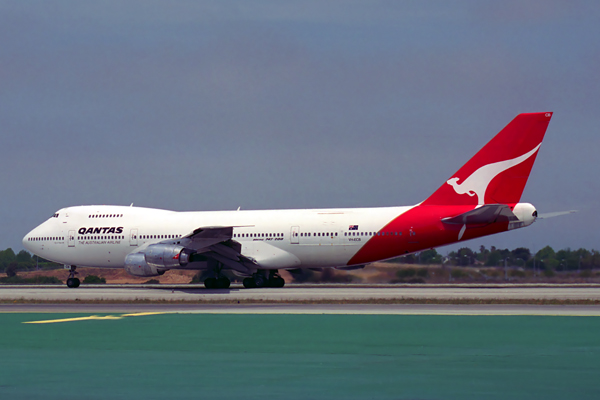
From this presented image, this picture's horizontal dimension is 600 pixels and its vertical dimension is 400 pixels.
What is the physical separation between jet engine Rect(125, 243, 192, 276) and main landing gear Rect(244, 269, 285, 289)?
15.6 ft

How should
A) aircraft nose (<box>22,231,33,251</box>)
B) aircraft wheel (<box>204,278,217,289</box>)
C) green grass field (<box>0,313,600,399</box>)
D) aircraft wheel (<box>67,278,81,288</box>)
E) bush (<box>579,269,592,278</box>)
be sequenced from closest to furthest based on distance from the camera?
green grass field (<box>0,313,600,399</box>), aircraft wheel (<box>204,278,217,289</box>), aircraft wheel (<box>67,278,81,288</box>), bush (<box>579,269,592,278</box>), aircraft nose (<box>22,231,33,251</box>)

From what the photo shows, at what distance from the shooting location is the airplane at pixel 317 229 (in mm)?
37406

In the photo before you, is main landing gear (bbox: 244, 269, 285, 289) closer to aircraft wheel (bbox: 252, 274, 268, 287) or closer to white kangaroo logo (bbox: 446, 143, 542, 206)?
aircraft wheel (bbox: 252, 274, 268, 287)

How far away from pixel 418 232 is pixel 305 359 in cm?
2571

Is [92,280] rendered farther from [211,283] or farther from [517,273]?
[517,273]

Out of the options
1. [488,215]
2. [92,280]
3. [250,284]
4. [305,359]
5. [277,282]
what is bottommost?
[305,359]

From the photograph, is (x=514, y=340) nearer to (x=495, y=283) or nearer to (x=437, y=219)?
(x=437, y=219)

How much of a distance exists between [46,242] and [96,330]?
29.9 m

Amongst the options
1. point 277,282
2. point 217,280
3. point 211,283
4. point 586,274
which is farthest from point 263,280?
point 586,274

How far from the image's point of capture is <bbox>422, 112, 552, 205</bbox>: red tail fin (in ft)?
123

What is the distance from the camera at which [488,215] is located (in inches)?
1417

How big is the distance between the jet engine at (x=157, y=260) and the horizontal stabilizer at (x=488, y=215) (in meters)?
14.1

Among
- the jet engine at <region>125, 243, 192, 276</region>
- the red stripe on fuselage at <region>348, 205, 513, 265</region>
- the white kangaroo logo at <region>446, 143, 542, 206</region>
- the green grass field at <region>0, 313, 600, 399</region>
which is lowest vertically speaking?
the green grass field at <region>0, 313, 600, 399</region>

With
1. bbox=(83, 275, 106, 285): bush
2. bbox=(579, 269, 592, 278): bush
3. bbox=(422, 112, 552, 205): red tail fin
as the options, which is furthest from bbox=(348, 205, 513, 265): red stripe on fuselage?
bbox=(83, 275, 106, 285): bush
